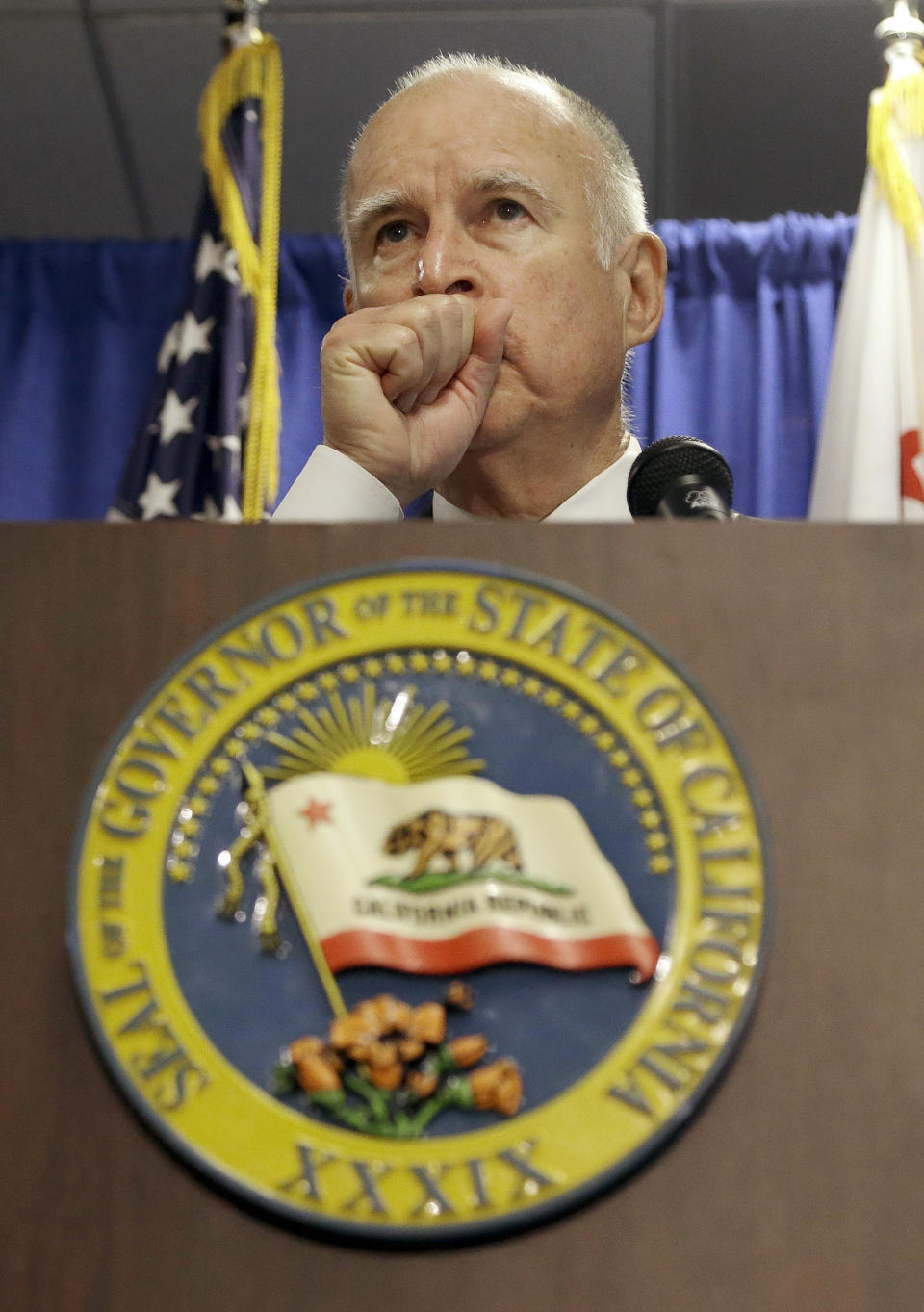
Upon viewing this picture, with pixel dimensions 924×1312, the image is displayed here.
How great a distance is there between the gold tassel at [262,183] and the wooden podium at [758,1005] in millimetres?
1718

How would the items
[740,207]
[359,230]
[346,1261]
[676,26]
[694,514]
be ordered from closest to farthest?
[346,1261]
[694,514]
[359,230]
[676,26]
[740,207]

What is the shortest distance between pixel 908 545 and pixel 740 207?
2554 mm

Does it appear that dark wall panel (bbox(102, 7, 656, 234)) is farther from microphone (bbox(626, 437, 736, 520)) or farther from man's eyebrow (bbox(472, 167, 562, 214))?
microphone (bbox(626, 437, 736, 520))

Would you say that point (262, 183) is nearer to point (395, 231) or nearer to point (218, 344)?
point (218, 344)

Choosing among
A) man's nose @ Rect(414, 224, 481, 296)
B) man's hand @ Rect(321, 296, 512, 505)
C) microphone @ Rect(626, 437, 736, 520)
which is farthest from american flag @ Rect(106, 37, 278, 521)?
microphone @ Rect(626, 437, 736, 520)

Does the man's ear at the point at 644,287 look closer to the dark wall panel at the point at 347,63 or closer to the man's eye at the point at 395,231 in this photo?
the man's eye at the point at 395,231

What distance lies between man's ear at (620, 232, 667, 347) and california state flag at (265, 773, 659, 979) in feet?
3.52

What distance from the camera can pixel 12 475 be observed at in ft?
9.34

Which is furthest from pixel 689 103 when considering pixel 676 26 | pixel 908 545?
pixel 908 545

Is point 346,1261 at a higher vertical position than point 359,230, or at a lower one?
lower

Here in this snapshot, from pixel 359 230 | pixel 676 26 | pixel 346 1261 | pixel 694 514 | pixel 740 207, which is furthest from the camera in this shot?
pixel 740 207

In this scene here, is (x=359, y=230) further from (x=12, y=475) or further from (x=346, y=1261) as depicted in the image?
(x=12, y=475)

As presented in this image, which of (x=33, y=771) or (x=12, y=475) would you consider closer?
(x=33, y=771)

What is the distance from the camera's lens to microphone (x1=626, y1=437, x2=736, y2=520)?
2.78 feet
